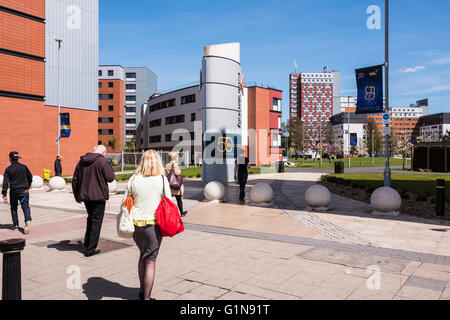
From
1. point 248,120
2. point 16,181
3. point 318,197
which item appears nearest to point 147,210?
point 16,181

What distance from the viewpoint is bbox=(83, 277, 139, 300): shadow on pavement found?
4477 mm

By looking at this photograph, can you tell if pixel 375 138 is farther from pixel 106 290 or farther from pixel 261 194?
pixel 106 290

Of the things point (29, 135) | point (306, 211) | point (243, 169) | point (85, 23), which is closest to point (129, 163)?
point (29, 135)

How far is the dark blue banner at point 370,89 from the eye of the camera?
48.8 feet

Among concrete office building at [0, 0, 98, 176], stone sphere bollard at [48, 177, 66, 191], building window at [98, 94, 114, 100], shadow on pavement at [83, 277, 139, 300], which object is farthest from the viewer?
building window at [98, 94, 114, 100]

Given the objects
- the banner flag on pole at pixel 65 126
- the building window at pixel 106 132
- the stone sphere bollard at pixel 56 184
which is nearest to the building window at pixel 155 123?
the building window at pixel 106 132

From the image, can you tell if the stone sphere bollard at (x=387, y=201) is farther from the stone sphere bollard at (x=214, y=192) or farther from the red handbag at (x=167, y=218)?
the red handbag at (x=167, y=218)

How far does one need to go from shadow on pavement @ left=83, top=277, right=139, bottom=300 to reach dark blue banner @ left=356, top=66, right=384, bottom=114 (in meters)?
13.0

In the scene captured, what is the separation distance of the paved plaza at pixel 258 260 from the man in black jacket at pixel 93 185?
45 centimetres

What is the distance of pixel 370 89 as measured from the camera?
595 inches

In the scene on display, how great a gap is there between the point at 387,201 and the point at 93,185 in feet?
27.4

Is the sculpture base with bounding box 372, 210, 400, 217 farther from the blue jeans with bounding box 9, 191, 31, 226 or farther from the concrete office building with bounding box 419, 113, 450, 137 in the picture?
the concrete office building with bounding box 419, 113, 450, 137

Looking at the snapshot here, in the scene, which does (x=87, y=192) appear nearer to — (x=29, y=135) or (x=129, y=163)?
(x=29, y=135)

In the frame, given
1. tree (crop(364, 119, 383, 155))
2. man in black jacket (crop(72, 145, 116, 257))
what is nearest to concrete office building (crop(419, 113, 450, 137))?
tree (crop(364, 119, 383, 155))
